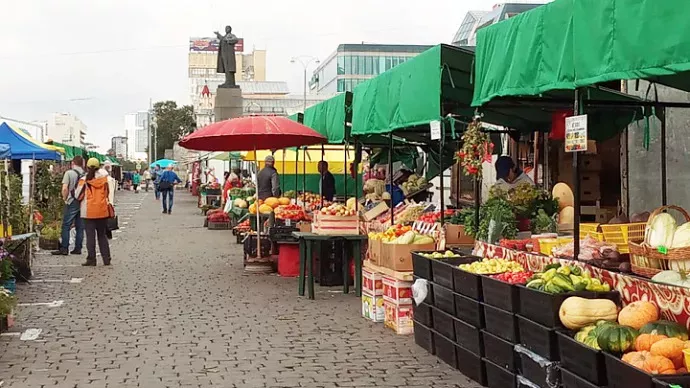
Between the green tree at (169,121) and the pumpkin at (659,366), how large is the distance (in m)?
80.9

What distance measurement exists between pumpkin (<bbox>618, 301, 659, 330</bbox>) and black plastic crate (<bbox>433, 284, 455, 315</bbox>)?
7.43 ft

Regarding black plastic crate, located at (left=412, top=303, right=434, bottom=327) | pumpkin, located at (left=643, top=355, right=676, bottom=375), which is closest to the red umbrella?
black plastic crate, located at (left=412, top=303, right=434, bottom=327)

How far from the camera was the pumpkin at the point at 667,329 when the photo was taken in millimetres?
4723

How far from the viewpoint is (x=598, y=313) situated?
5.34m

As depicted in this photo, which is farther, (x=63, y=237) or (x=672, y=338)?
(x=63, y=237)

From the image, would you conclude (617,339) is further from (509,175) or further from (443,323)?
(509,175)

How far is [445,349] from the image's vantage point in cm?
759

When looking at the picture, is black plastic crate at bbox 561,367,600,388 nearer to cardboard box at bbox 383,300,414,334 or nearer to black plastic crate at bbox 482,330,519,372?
black plastic crate at bbox 482,330,519,372

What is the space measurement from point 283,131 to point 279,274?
2.61 m

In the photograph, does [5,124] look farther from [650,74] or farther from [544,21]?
[650,74]

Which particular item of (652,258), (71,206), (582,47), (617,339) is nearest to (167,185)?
(71,206)

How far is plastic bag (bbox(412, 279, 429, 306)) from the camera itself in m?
7.94

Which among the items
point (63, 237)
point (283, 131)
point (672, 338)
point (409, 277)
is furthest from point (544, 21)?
point (63, 237)

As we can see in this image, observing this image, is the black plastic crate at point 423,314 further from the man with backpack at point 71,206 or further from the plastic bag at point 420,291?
the man with backpack at point 71,206
